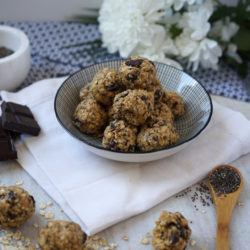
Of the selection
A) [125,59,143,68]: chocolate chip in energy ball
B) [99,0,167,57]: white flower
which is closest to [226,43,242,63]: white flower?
[99,0,167,57]: white flower

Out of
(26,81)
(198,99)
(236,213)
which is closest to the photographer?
(236,213)

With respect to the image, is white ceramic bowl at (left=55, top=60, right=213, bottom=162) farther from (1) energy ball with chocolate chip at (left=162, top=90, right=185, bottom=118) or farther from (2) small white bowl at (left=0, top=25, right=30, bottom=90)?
(2) small white bowl at (left=0, top=25, right=30, bottom=90)

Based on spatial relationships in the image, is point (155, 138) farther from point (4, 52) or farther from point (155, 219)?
point (4, 52)

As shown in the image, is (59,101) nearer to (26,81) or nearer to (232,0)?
(26,81)

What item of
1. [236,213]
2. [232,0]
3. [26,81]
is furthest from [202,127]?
[232,0]

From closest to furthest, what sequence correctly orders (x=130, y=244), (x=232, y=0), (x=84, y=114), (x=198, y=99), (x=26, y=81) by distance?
(x=130, y=244) < (x=84, y=114) < (x=198, y=99) < (x=26, y=81) < (x=232, y=0)

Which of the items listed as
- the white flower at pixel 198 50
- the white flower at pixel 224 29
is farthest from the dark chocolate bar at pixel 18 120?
the white flower at pixel 224 29

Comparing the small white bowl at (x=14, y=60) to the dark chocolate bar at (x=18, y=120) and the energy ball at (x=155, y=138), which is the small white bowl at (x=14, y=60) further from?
the energy ball at (x=155, y=138)
